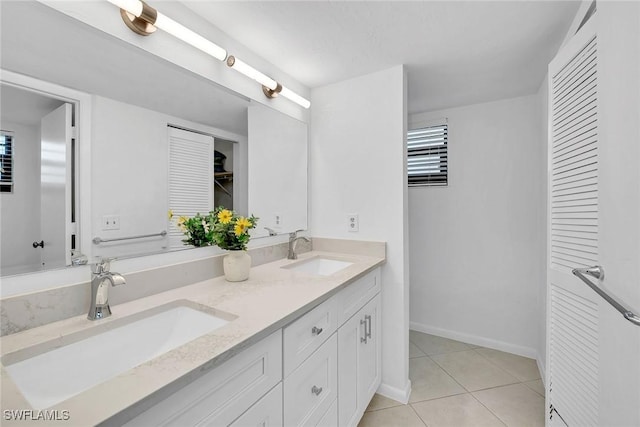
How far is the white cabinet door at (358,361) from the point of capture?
1308mm

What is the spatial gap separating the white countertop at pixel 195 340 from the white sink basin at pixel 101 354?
3cm

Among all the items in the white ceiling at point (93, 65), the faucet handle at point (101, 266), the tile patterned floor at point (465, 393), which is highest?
the white ceiling at point (93, 65)

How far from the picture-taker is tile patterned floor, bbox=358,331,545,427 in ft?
5.31

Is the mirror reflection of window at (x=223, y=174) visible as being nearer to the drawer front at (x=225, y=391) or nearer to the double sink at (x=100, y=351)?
the double sink at (x=100, y=351)

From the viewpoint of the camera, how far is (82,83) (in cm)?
94

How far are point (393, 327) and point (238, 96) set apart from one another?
1.72 metres

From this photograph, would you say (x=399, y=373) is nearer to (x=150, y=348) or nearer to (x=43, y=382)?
(x=150, y=348)

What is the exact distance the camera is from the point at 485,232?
243 cm

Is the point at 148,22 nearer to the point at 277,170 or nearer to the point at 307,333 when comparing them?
the point at 277,170

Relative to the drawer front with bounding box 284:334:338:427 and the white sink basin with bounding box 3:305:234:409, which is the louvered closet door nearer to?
the white sink basin with bounding box 3:305:234:409

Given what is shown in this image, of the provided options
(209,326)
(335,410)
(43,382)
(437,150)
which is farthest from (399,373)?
(437,150)

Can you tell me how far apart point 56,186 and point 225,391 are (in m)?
0.84

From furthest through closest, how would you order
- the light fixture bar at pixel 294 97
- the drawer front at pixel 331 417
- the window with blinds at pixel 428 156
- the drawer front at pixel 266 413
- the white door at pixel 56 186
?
the window with blinds at pixel 428 156 → the light fixture bar at pixel 294 97 → the drawer front at pixel 331 417 → the white door at pixel 56 186 → the drawer front at pixel 266 413

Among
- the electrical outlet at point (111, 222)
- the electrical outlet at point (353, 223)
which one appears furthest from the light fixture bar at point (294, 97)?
the electrical outlet at point (111, 222)
